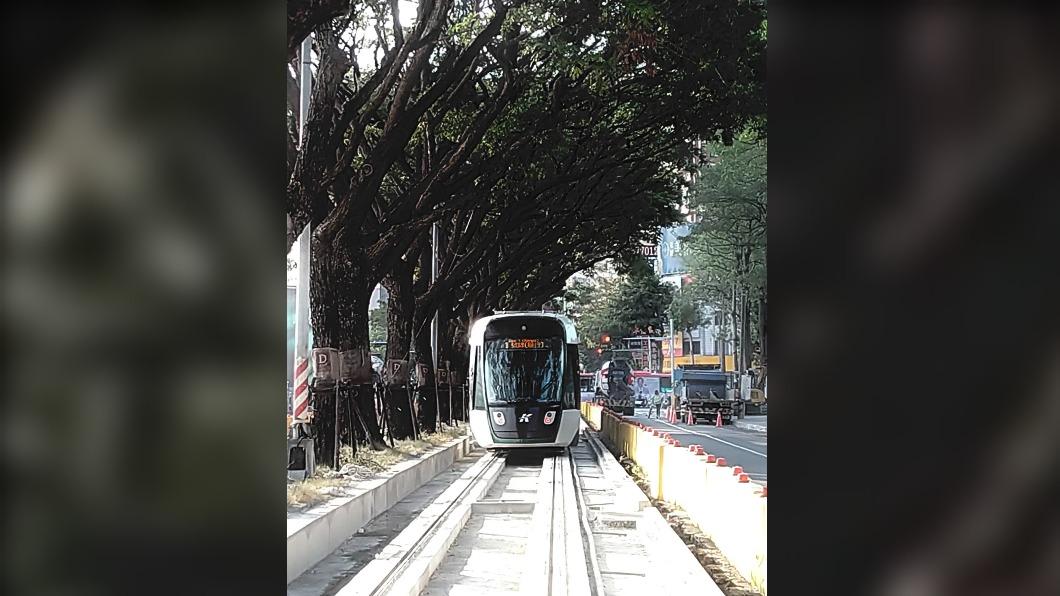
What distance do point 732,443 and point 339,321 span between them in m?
17.4

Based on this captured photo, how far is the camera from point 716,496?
11008 millimetres

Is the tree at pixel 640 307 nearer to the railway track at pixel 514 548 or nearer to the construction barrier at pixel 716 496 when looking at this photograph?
the construction barrier at pixel 716 496

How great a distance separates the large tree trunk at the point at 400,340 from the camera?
22578 millimetres

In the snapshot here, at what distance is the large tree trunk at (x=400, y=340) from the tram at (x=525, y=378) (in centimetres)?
147

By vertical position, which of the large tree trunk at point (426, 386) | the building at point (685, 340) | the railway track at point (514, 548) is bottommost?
the railway track at point (514, 548)

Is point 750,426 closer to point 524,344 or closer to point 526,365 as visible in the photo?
point 526,365

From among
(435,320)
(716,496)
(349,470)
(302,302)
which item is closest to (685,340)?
(435,320)

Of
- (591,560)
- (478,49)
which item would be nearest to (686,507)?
(591,560)
